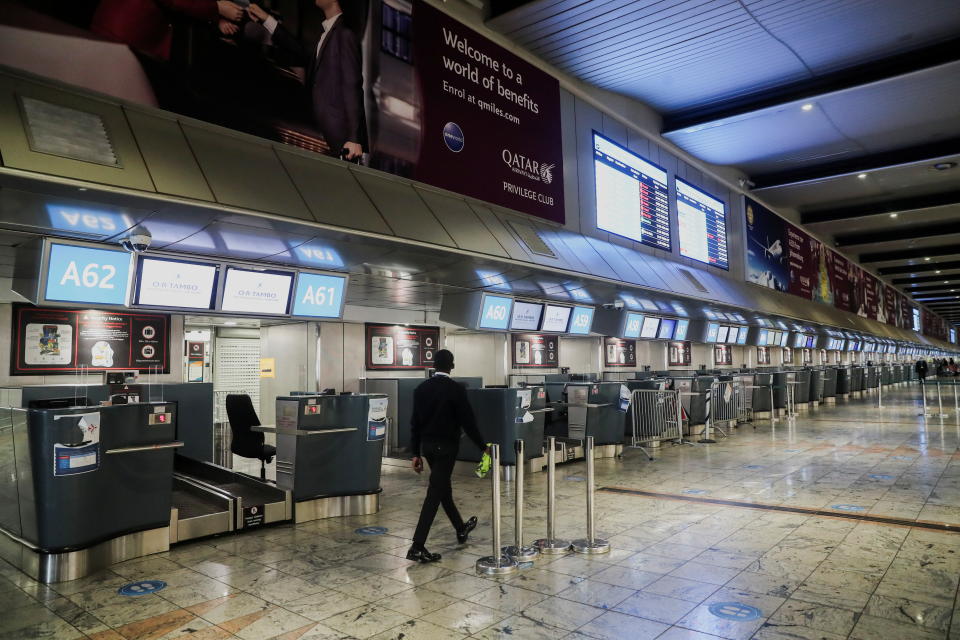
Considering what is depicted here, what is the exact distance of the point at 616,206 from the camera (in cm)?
1084

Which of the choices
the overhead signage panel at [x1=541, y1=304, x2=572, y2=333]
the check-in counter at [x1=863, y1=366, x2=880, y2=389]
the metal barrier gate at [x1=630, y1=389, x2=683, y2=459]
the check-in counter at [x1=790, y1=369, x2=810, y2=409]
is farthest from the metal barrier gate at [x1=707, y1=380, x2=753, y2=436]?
the check-in counter at [x1=863, y1=366, x2=880, y2=389]

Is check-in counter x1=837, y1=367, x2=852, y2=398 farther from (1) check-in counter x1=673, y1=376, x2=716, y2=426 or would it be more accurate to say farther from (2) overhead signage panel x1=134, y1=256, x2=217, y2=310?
(2) overhead signage panel x1=134, y1=256, x2=217, y2=310

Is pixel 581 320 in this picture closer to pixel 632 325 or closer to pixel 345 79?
pixel 632 325

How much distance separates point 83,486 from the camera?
462 centimetres

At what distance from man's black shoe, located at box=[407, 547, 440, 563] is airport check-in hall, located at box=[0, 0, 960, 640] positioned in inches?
0.8

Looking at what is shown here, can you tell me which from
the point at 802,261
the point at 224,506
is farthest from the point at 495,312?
the point at 802,261

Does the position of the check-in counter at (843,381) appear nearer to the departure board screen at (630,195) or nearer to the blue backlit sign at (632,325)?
the blue backlit sign at (632,325)

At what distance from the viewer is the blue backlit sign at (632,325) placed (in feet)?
39.9

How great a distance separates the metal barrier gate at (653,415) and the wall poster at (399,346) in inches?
160

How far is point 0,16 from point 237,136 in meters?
1.67

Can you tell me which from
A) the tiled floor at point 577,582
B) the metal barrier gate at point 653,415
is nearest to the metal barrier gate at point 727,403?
the metal barrier gate at point 653,415

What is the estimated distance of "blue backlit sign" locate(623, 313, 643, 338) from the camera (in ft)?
39.9

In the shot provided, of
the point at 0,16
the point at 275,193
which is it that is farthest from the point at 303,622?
the point at 0,16

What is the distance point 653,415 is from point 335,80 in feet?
27.7
